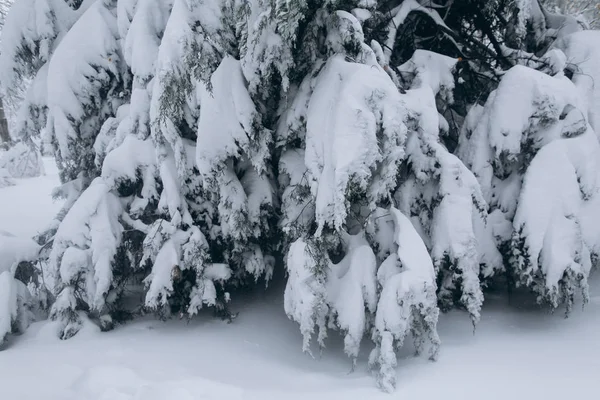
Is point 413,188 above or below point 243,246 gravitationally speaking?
above

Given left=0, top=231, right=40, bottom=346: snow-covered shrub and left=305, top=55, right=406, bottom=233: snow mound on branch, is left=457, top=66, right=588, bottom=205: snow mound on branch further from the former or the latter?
left=0, top=231, right=40, bottom=346: snow-covered shrub

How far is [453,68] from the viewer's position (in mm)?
4023

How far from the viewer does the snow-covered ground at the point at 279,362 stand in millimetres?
2867


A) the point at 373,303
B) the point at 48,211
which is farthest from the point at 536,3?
the point at 48,211

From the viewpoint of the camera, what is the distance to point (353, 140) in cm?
287

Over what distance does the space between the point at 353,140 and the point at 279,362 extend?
206 cm

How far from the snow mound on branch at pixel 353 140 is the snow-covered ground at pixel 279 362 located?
1329 millimetres

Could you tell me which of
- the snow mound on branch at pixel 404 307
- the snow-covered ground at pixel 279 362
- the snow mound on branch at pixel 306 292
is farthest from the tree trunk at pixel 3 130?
the snow mound on branch at pixel 404 307

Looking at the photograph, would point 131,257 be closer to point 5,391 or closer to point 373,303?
point 5,391

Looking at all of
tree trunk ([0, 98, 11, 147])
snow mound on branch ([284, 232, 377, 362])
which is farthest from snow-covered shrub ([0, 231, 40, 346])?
tree trunk ([0, 98, 11, 147])

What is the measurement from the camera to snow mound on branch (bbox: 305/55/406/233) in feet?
9.36

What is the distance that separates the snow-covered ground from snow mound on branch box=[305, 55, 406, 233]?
1329 millimetres

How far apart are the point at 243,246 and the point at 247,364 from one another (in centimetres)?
107

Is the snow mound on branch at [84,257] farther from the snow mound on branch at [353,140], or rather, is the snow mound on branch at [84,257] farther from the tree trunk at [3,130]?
the tree trunk at [3,130]
